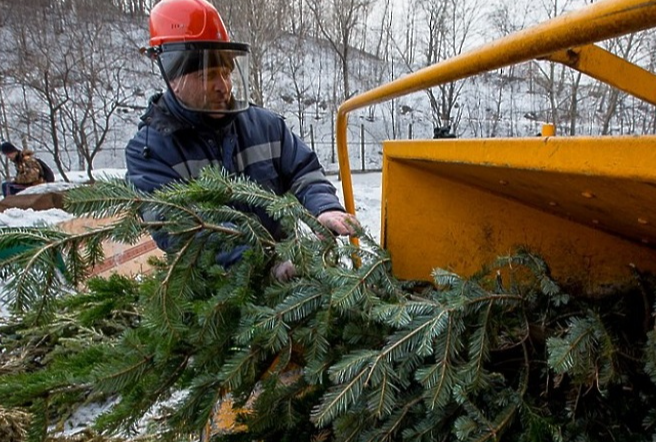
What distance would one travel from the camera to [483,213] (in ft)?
5.00

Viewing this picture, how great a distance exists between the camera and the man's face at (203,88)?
1792 millimetres

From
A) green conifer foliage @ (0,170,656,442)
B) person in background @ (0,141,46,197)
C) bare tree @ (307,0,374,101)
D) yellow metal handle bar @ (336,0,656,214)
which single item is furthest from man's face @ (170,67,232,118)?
bare tree @ (307,0,374,101)

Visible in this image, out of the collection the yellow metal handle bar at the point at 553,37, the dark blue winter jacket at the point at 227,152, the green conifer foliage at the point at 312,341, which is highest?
the yellow metal handle bar at the point at 553,37

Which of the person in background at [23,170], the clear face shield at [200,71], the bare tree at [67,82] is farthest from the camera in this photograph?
the bare tree at [67,82]

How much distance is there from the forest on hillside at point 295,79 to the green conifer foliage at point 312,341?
35.9 feet

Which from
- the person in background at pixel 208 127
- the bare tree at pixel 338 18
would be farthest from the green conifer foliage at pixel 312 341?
the bare tree at pixel 338 18

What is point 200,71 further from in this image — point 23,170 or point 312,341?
point 23,170

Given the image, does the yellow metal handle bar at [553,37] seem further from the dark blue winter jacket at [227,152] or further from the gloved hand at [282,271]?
the dark blue winter jacket at [227,152]

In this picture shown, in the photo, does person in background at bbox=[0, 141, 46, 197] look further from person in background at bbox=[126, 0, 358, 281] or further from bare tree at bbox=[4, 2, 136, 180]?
person in background at bbox=[126, 0, 358, 281]

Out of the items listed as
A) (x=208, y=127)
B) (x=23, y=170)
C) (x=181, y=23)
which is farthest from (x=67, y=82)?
(x=208, y=127)

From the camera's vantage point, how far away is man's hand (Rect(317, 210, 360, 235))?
4.54ft

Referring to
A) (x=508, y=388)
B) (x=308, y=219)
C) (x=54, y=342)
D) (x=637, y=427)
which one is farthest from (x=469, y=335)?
(x=54, y=342)

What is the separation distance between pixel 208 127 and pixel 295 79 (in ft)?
70.0

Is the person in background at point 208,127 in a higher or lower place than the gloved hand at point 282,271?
higher
